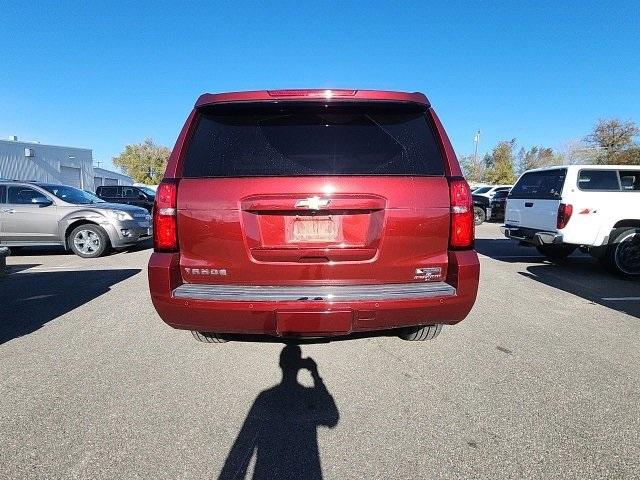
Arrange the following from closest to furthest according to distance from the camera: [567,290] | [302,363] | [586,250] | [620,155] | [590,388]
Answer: [590,388], [302,363], [567,290], [586,250], [620,155]

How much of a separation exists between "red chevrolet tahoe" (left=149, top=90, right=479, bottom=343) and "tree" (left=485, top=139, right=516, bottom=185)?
192 feet

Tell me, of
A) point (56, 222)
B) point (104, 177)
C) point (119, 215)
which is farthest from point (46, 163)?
point (119, 215)

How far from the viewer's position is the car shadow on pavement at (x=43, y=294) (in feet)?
12.8

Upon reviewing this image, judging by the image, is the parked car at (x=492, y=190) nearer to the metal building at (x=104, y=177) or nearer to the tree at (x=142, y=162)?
the metal building at (x=104, y=177)

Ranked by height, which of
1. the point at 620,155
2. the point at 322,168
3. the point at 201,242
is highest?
the point at 620,155

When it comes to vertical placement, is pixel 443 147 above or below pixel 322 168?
above

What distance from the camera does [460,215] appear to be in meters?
2.29

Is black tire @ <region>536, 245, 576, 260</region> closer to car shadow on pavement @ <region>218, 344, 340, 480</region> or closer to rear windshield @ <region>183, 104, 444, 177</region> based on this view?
rear windshield @ <region>183, 104, 444, 177</region>

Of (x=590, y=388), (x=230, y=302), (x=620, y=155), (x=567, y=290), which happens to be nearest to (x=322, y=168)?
(x=230, y=302)

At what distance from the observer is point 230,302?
214cm

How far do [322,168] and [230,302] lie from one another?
3.45 feet

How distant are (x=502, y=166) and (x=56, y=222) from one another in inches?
2337

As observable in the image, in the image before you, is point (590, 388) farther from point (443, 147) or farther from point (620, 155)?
point (620, 155)

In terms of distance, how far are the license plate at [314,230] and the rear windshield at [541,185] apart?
579 centimetres
